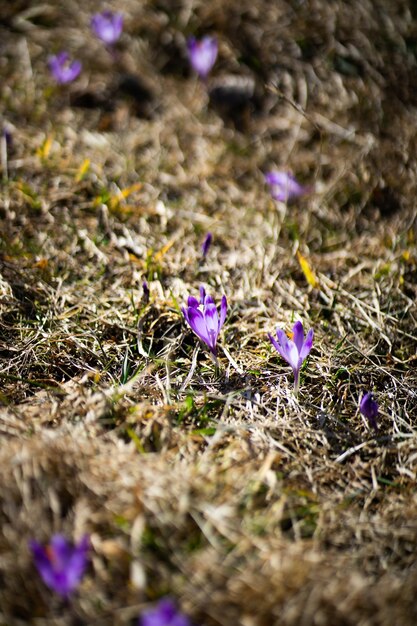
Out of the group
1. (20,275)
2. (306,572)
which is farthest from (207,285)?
(306,572)

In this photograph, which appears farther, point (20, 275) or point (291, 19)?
point (291, 19)

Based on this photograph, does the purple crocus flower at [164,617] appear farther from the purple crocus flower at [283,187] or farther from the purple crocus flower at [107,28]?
the purple crocus flower at [107,28]

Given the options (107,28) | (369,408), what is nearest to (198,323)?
(369,408)

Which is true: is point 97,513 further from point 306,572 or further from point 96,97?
point 96,97

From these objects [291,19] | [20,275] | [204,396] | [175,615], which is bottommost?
[20,275]

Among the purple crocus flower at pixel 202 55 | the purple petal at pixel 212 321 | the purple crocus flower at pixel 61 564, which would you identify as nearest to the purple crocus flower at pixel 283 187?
the purple crocus flower at pixel 202 55

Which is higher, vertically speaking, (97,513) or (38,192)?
(97,513)
